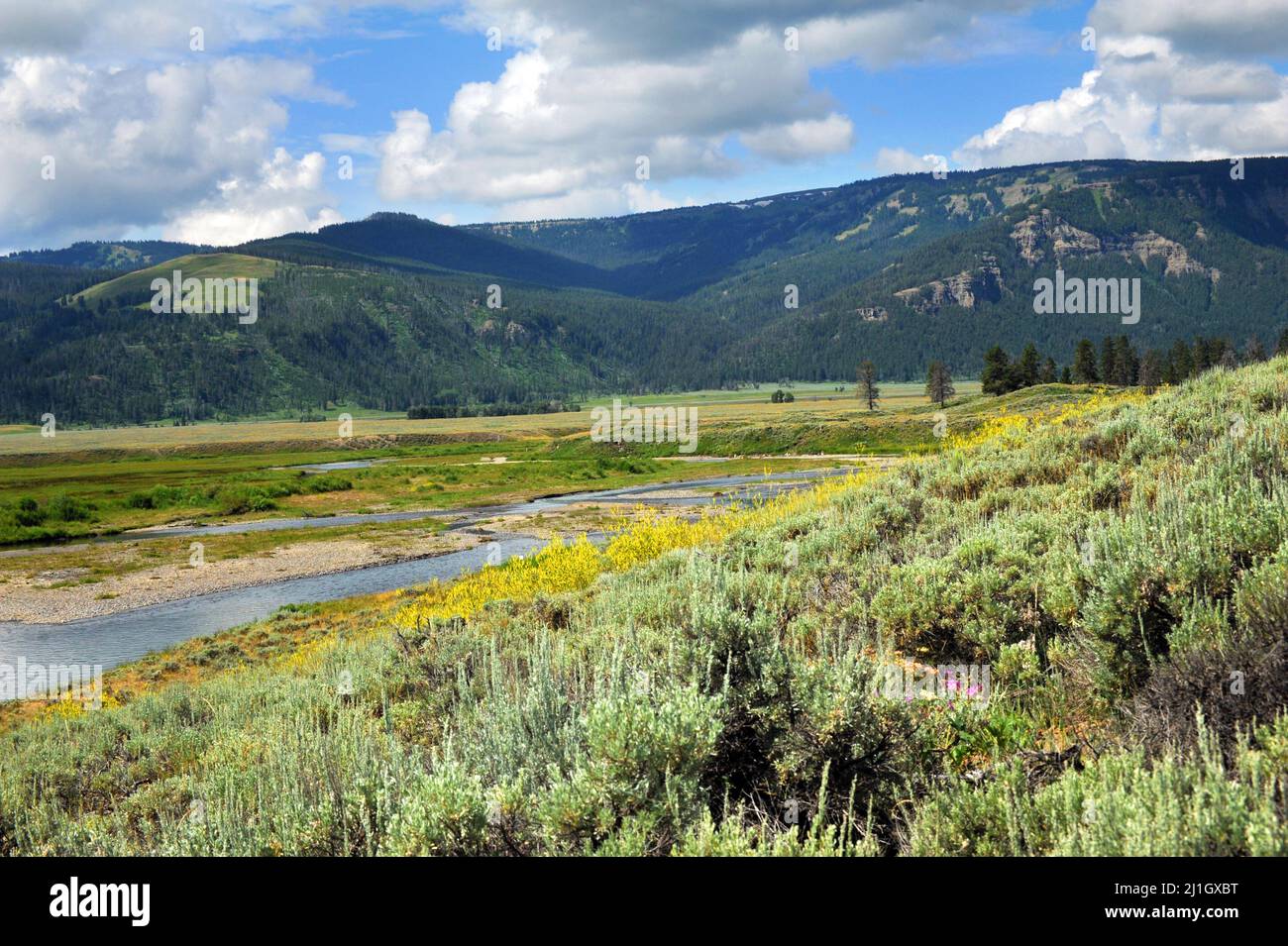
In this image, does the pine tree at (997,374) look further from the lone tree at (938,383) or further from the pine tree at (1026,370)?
the lone tree at (938,383)

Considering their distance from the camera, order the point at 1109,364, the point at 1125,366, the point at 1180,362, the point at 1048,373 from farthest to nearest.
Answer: the point at 1048,373 → the point at 1109,364 → the point at 1125,366 → the point at 1180,362

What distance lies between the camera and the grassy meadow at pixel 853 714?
355 centimetres

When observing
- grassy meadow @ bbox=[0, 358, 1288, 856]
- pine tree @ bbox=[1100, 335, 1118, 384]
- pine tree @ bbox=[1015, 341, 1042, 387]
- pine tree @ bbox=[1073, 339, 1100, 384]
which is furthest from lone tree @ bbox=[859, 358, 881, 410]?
grassy meadow @ bbox=[0, 358, 1288, 856]

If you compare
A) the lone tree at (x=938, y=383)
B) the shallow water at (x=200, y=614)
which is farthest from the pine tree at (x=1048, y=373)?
the shallow water at (x=200, y=614)

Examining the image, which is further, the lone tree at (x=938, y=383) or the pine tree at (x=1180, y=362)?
the lone tree at (x=938, y=383)

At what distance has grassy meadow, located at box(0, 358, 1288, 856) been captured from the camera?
3551 millimetres

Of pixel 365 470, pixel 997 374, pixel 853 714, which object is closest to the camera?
pixel 853 714

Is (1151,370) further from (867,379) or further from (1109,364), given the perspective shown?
(867,379)

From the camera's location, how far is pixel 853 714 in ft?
14.7

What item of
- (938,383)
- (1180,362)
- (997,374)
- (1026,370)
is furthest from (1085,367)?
(938,383)
